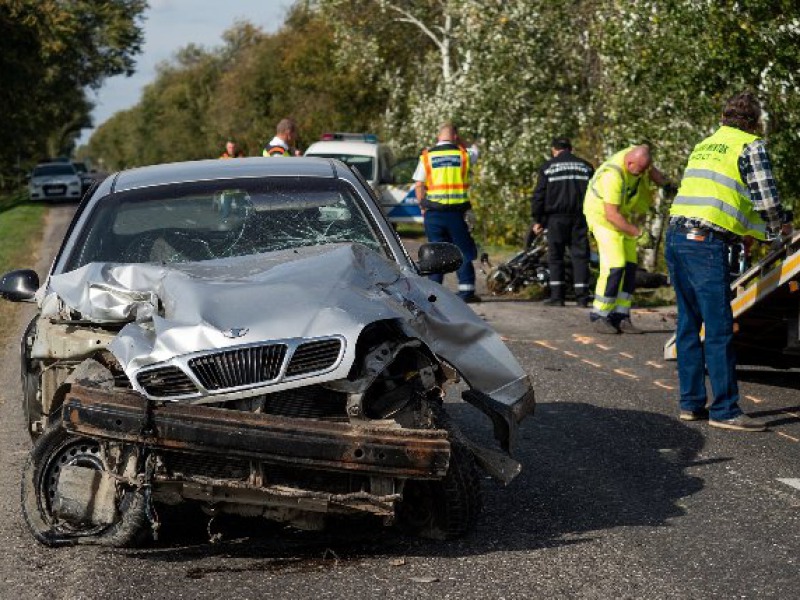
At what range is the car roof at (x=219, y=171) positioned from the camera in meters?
7.89

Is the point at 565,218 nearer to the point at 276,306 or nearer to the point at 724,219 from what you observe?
the point at 724,219

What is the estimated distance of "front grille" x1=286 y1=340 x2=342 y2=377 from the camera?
581 centimetres

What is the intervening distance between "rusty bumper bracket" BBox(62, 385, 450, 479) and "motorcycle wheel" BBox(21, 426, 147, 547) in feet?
1.41

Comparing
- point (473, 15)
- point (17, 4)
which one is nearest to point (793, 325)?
point (473, 15)

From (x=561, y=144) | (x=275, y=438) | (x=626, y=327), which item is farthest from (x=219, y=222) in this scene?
(x=561, y=144)

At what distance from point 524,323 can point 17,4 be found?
1367 inches

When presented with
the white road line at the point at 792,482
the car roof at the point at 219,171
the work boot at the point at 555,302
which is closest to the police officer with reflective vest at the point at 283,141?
the work boot at the point at 555,302

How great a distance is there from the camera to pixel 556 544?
21.0 feet

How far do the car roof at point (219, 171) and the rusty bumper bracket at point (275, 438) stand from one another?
7.65 feet

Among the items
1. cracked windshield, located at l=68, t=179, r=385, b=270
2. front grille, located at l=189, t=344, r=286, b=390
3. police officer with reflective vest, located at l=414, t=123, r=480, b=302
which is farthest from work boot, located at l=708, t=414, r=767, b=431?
police officer with reflective vest, located at l=414, t=123, r=480, b=302

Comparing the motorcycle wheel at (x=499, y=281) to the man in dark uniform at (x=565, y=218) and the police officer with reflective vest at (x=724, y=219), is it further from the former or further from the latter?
the police officer with reflective vest at (x=724, y=219)

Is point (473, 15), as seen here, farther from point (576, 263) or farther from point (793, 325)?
point (793, 325)

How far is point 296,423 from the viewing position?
573 centimetres

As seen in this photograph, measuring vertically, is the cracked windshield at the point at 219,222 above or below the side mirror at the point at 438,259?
above
